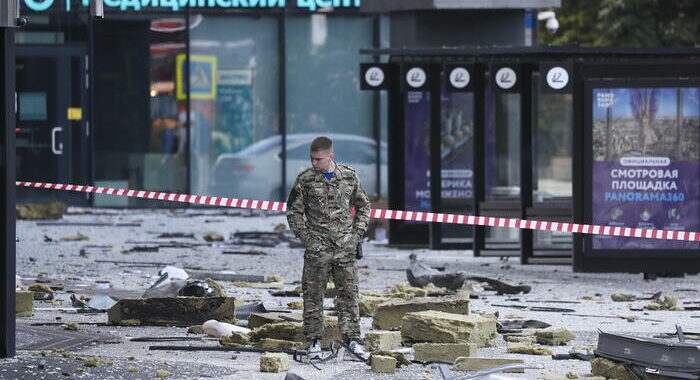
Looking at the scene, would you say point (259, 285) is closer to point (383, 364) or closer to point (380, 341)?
point (380, 341)

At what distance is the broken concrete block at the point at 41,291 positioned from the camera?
16.8m

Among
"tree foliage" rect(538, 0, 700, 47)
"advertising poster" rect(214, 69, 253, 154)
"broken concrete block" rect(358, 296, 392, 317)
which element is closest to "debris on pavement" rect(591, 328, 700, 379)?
"broken concrete block" rect(358, 296, 392, 317)

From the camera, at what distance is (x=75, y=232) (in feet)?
85.5

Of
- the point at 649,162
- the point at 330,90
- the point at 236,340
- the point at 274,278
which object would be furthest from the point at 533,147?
the point at 330,90

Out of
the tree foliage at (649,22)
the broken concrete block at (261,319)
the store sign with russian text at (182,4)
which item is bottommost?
the broken concrete block at (261,319)

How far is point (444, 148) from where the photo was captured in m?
24.2

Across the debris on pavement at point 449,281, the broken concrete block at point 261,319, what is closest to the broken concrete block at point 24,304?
the broken concrete block at point 261,319

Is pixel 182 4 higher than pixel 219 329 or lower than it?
higher

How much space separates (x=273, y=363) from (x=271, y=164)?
64.1ft

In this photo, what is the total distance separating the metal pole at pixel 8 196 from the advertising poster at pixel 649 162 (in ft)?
27.5

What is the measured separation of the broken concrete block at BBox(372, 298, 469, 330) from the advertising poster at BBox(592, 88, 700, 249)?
5.35 m

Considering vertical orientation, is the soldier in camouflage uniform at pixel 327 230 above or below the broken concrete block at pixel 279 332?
above

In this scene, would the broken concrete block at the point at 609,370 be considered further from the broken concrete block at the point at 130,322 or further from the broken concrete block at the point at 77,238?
the broken concrete block at the point at 77,238

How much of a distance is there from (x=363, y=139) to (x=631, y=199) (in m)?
12.8
